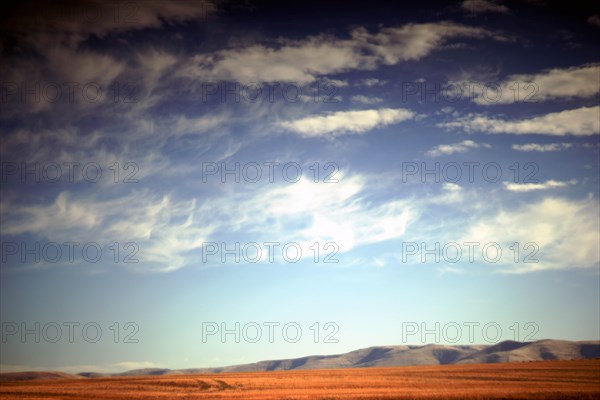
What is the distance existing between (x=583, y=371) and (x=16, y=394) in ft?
208

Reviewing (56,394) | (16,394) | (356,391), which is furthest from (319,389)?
(16,394)

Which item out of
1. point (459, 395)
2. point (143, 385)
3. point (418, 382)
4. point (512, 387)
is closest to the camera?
point (459, 395)

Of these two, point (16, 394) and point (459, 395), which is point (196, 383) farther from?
point (459, 395)

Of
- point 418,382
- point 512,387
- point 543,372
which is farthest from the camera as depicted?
point 543,372

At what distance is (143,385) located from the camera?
5634cm

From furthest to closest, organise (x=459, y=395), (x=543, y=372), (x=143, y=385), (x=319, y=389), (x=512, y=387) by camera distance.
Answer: (x=543, y=372), (x=143, y=385), (x=319, y=389), (x=512, y=387), (x=459, y=395)

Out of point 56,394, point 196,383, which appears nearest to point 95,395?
point 56,394

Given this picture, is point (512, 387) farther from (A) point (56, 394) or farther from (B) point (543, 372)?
(A) point (56, 394)

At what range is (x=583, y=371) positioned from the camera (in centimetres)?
5900

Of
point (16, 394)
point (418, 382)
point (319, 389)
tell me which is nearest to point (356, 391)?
point (319, 389)

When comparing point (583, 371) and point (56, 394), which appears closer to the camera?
point (56, 394)

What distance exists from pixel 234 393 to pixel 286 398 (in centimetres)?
771

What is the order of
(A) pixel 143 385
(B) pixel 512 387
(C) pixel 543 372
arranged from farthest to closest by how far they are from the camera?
(C) pixel 543 372 < (A) pixel 143 385 < (B) pixel 512 387

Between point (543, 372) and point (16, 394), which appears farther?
point (543, 372)
